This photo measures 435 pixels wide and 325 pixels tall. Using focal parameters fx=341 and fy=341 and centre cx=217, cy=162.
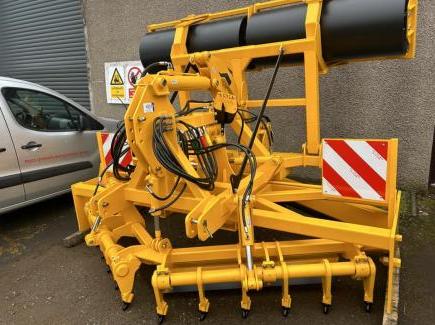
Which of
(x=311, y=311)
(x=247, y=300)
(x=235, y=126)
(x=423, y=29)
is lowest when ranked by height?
(x=311, y=311)

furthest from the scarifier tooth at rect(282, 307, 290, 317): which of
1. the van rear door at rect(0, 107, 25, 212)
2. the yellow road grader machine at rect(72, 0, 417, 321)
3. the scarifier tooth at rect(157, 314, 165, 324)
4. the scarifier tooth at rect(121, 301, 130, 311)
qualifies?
the van rear door at rect(0, 107, 25, 212)

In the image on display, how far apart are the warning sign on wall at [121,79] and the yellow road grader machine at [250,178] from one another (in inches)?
124

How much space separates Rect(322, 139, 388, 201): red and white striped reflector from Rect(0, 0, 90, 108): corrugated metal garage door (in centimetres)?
638

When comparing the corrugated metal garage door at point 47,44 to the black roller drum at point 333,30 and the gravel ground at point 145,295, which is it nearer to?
the black roller drum at point 333,30

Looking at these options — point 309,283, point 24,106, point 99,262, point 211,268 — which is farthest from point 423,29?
point 24,106

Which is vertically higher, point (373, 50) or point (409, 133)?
point (373, 50)

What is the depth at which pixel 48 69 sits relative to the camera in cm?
802

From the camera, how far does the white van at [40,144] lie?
3734 millimetres

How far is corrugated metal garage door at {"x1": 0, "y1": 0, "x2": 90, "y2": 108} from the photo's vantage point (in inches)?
289

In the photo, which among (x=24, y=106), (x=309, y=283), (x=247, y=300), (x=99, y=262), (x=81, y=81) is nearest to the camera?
(x=247, y=300)

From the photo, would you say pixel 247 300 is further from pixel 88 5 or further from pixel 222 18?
pixel 88 5

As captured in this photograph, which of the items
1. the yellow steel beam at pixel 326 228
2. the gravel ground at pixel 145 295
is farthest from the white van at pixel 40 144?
the yellow steel beam at pixel 326 228

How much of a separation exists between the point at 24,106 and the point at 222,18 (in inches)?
100

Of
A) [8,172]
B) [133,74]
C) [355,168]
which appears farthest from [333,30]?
[133,74]
